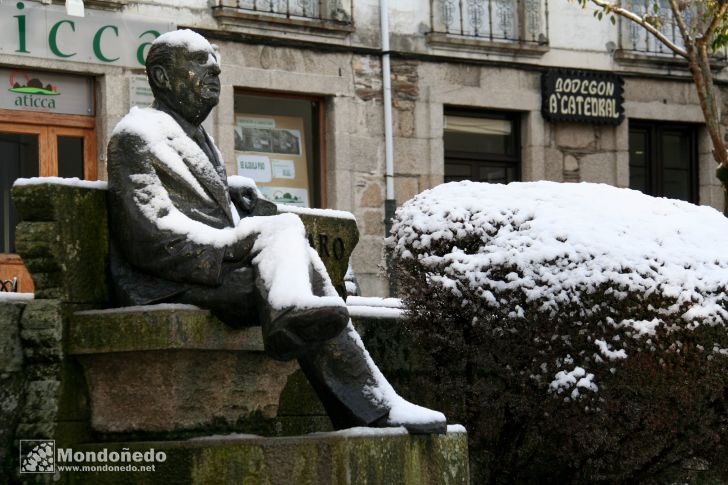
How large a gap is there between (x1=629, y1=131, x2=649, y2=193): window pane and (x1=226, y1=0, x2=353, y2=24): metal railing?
442 centimetres

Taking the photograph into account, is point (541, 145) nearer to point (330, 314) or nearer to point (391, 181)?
point (391, 181)

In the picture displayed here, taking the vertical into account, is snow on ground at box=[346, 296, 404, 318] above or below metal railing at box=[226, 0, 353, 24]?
below

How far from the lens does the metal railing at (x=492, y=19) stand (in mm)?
18484

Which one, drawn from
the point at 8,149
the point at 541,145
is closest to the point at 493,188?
the point at 8,149

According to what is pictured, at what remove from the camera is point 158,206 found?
6.48 meters

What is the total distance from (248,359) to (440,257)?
6.99ft

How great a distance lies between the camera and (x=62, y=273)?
6.48 metres

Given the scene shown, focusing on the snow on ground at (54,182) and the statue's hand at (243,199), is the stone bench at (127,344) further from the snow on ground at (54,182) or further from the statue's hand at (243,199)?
the statue's hand at (243,199)

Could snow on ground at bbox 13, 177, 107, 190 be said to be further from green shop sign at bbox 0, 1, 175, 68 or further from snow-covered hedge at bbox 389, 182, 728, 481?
green shop sign at bbox 0, 1, 175, 68

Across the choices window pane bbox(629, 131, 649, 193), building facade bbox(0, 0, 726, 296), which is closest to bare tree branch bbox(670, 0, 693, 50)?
building facade bbox(0, 0, 726, 296)

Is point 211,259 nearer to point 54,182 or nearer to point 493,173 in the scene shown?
point 54,182

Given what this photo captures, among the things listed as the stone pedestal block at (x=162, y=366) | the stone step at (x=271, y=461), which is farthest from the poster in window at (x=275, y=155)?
the stone step at (x=271, y=461)

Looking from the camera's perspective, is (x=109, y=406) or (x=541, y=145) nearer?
(x=109, y=406)

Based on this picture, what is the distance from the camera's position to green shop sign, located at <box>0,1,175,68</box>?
15.5 meters
